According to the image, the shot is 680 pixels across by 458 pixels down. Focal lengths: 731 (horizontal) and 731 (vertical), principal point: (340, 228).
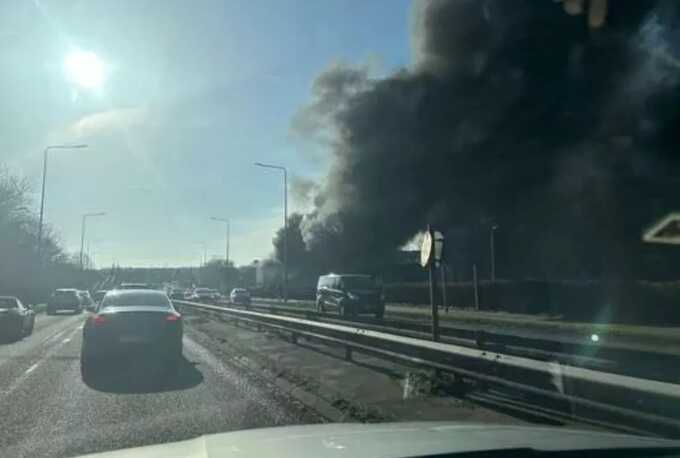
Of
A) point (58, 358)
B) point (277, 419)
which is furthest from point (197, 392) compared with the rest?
point (58, 358)

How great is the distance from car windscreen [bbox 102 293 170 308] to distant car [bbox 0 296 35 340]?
769 centimetres

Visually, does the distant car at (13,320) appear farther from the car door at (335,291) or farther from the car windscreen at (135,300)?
the car door at (335,291)

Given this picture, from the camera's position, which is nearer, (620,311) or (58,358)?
(58,358)

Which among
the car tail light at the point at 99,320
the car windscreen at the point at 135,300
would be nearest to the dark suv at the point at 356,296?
the car windscreen at the point at 135,300

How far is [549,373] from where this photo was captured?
633cm

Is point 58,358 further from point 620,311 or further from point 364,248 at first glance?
point 364,248

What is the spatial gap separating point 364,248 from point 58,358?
45.5 metres

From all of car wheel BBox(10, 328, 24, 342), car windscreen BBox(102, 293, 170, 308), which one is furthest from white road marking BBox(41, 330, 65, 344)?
car windscreen BBox(102, 293, 170, 308)

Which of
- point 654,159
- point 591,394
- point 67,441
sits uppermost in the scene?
point 654,159

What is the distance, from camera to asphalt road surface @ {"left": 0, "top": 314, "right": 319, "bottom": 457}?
648 cm

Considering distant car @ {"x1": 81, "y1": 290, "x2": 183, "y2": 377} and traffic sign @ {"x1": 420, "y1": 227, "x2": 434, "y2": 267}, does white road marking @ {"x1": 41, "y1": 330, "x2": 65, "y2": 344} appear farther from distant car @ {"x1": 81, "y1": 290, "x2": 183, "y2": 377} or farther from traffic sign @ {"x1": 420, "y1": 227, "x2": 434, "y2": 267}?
traffic sign @ {"x1": 420, "y1": 227, "x2": 434, "y2": 267}

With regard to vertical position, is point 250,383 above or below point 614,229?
below

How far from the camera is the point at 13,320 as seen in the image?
19641 millimetres

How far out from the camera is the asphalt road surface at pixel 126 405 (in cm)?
648
